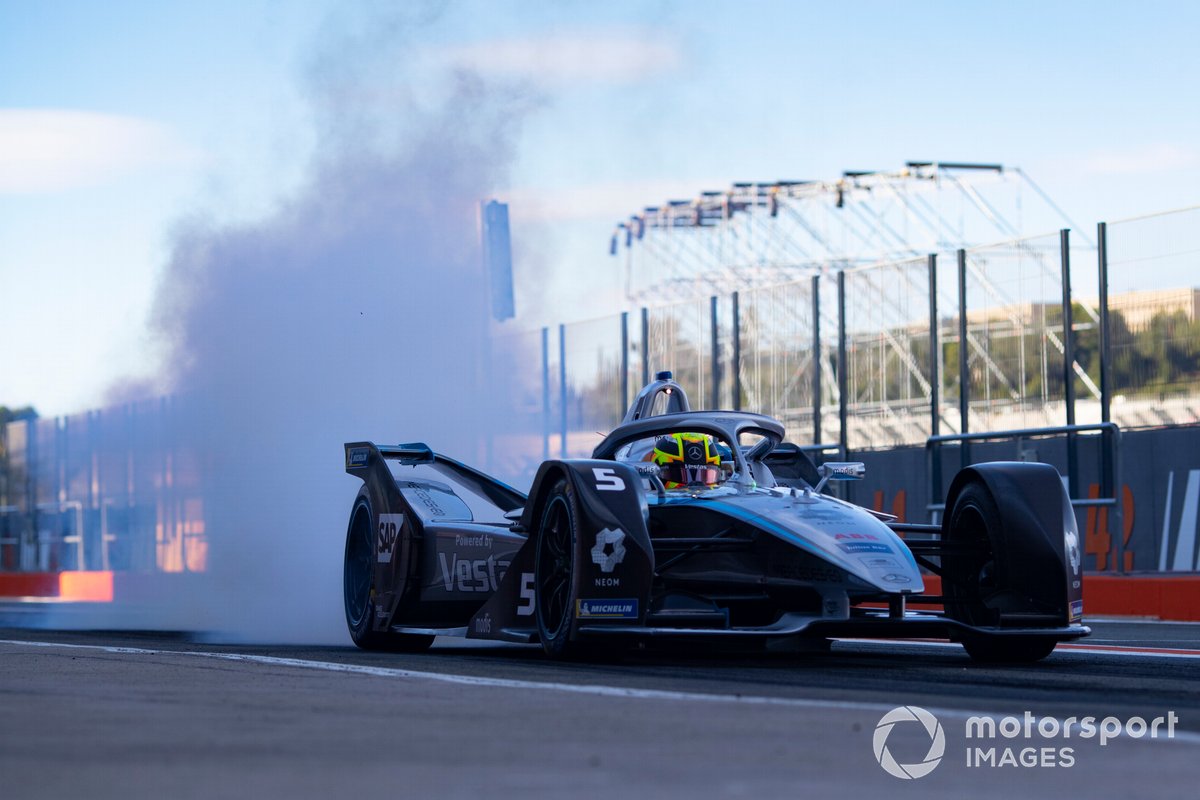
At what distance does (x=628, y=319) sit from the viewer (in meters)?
33.2

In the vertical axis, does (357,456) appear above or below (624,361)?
below

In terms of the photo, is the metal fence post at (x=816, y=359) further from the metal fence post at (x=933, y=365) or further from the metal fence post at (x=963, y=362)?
the metal fence post at (x=963, y=362)

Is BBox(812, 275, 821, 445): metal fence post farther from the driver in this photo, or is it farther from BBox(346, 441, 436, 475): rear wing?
the driver

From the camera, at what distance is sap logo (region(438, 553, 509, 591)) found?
42.9 ft

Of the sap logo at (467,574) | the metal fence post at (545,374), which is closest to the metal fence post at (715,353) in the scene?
the metal fence post at (545,374)

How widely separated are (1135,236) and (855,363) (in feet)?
20.5

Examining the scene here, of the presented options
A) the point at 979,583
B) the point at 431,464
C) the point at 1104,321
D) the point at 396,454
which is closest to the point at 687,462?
the point at 979,583

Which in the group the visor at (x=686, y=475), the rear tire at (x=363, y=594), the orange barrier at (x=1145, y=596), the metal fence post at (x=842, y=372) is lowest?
the orange barrier at (x=1145, y=596)

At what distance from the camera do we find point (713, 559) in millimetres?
11219

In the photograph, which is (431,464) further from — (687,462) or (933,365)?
(933,365)

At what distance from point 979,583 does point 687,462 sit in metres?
2.10

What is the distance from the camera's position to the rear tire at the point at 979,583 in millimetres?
11258

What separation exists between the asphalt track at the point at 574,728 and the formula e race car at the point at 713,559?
325 millimetres

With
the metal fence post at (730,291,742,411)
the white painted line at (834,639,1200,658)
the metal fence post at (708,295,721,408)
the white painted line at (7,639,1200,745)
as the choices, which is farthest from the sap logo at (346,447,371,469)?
the metal fence post at (708,295,721,408)
